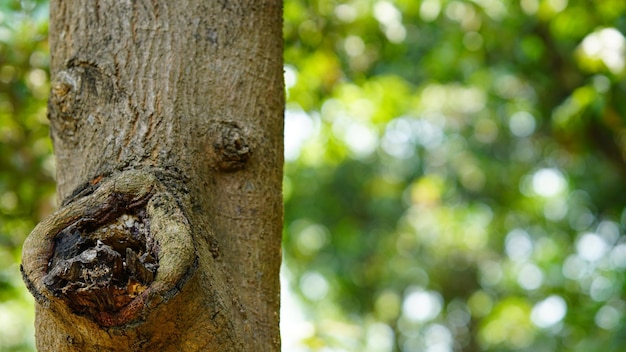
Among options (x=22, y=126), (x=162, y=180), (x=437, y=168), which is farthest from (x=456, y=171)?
(x=162, y=180)

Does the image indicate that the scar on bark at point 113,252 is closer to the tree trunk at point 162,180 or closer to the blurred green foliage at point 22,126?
the tree trunk at point 162,180

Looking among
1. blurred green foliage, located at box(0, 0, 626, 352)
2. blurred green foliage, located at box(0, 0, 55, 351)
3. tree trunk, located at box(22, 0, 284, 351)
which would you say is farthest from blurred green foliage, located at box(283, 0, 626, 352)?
tree trunk, located at box(22, 0, 284, 351)

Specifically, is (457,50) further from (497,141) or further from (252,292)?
(497,141)

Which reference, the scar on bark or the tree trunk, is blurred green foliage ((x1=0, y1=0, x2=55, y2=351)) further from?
the scar on bark

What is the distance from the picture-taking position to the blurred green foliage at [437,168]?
4.64 meters

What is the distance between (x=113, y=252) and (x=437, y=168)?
10415mm

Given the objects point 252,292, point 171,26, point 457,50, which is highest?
point 457,50

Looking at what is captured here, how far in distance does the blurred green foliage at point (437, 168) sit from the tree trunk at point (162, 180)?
7.41 feet

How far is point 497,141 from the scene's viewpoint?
11.1 m

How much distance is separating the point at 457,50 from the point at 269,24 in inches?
164

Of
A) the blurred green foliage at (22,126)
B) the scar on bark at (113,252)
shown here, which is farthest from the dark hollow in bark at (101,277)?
the blurred green foliage at (22,126)

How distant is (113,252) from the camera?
4.82ft

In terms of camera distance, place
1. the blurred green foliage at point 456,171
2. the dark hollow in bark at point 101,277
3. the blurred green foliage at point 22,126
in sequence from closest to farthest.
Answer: the dark hollow in bark at point 101,277
the blurred green foliage at point 22,126
the blurred green foliage at point 456,171

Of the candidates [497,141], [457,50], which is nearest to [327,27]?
[457,50]
